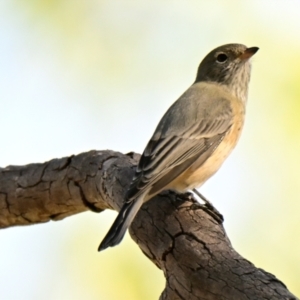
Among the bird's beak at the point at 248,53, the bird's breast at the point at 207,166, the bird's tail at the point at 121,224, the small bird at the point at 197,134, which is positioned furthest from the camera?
the bird's beak at the point at 248,53

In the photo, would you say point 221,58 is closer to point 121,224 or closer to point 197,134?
point 197,134

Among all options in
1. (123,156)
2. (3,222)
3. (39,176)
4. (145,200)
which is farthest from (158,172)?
(3,222)

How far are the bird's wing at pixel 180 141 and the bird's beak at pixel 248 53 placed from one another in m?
0.35

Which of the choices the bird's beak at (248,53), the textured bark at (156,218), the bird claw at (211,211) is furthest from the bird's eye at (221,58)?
the bird claw at (211,211)

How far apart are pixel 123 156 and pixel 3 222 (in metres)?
0.81

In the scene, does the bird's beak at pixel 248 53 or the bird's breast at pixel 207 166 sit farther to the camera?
the bird's beak at pixel 248 53

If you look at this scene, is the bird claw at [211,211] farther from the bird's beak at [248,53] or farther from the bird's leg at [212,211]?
the bird's beak at [248,53]

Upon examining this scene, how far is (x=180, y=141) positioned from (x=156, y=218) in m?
0.57

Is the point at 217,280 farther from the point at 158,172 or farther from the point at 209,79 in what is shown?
the point at 209,79

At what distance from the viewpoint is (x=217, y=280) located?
261 centimetres

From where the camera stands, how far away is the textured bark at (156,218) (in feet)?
8.48

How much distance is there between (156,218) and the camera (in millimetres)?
3230

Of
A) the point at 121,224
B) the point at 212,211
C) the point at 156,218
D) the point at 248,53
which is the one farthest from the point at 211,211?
the point at 248,53

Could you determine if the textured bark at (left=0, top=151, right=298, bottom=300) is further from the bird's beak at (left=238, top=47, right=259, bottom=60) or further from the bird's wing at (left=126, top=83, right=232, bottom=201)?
the bird's beak at (left=238, top=47, right=259, bottom=60)
